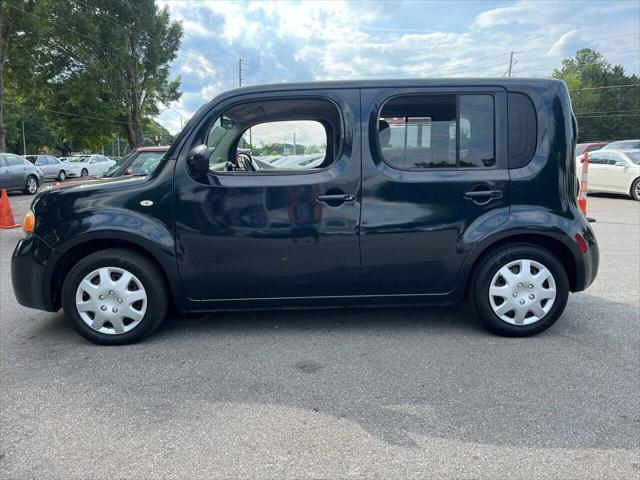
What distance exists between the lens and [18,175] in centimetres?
1728

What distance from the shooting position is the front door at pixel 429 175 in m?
3.78

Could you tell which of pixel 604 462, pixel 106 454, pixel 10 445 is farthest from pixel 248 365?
pixel 604 462

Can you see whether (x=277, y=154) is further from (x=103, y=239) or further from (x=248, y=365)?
(x=248, y=365)

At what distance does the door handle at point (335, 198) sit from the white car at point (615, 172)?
43.0 ft

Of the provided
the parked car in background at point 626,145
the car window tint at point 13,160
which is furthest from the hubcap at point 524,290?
the car window tint at point 13,160

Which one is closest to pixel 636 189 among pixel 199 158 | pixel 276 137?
pixel 276 137

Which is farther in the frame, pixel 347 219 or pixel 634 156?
pixel 634 156

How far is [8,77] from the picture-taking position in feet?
80.5

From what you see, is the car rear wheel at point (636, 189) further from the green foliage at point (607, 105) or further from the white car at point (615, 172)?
the green foliage at point (607, 105)

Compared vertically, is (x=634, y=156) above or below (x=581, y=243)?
above

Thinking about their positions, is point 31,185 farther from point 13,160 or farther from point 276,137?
point 276,137

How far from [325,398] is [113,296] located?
70.6 inches

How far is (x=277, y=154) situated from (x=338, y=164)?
0.85 metres

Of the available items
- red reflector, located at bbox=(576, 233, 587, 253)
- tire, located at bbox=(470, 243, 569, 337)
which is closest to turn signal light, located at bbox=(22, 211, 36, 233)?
tire, located at bbox=(470, 243, 569, 337)
